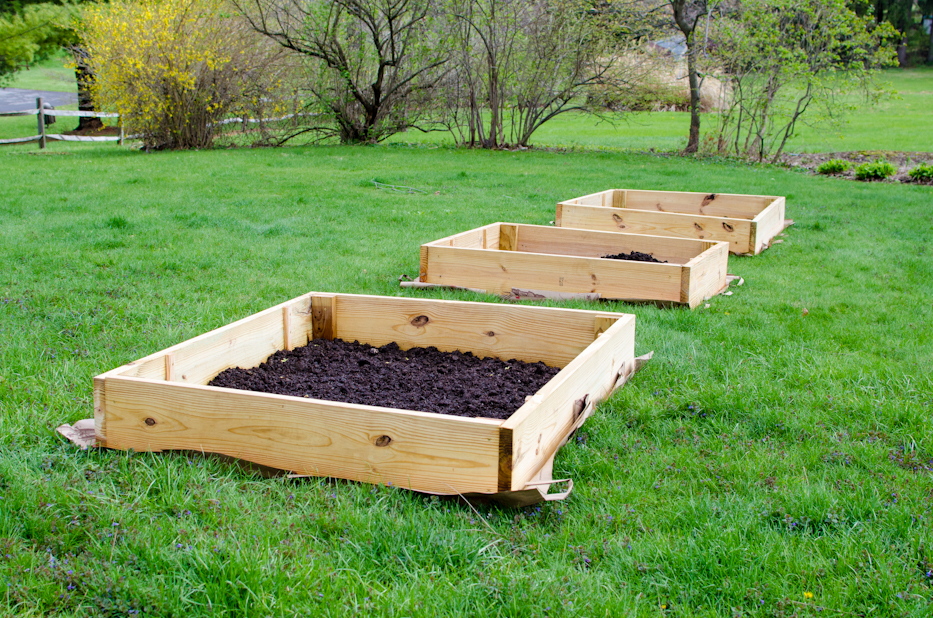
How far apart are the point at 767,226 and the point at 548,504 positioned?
550 cm

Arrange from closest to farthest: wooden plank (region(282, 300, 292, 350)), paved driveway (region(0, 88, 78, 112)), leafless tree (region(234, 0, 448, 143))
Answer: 1. wooden plank (region(282, 300, 292, 350))
2. leafless tree (region(234, 0, 448, 143))
3. paved driveway (region(0, 88, 78, 112))

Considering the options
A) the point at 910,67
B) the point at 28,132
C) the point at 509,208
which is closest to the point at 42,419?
the point at 509,208

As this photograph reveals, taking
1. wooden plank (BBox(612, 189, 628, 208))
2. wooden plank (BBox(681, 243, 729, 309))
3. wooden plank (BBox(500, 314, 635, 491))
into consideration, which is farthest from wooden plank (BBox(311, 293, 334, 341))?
wooden plank (BBox(612, 189, 628, 208))

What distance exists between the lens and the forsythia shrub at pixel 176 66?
13289 millimetres

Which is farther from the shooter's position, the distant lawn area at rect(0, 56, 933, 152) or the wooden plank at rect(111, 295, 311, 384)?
the distant lawn area at rect(0, 56, 933, 152)

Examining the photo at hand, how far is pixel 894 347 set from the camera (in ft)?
12.7

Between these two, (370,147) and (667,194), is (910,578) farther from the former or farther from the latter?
Answer: (370,147)

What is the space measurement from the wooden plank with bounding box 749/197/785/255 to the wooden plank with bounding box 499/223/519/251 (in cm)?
208

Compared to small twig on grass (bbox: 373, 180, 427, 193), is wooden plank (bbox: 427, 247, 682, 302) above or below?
below

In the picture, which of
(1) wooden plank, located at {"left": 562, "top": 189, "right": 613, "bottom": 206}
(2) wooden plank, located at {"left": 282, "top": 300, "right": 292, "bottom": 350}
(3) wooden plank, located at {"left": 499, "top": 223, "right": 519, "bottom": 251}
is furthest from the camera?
(1) wooden plank, located at {"left": 562, "top": 189, "right": 613, "bottom": 206}

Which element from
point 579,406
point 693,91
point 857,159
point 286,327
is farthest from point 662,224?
point 857,159

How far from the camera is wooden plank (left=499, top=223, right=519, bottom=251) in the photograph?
6.18m

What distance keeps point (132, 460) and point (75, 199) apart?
6.97m

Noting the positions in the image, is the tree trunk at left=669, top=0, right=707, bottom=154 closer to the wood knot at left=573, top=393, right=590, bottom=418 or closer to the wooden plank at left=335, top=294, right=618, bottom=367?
the wooden plank at left=335, top=294, right=618, bottom=367
